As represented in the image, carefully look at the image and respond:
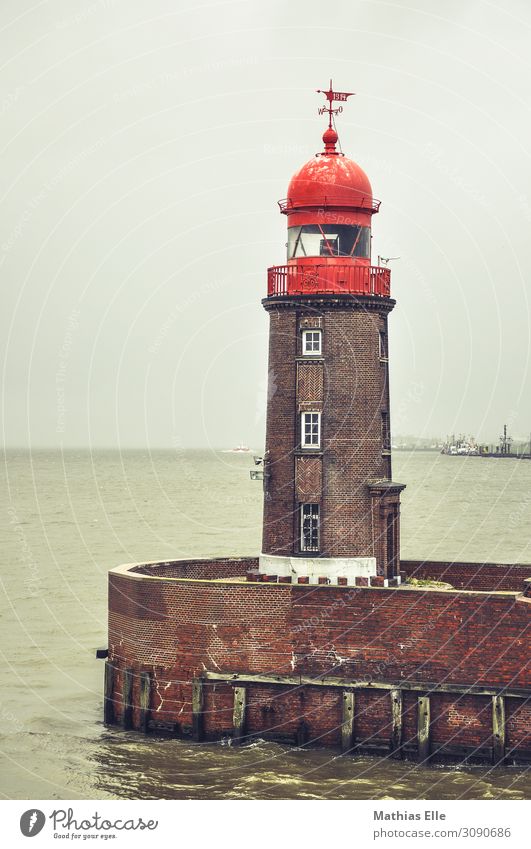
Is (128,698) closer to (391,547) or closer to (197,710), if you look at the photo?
(197,710)

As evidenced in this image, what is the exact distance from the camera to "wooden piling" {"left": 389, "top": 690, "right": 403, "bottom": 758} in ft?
106

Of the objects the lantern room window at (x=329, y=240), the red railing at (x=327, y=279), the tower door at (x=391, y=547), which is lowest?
the tower door at (x=391, y=547)

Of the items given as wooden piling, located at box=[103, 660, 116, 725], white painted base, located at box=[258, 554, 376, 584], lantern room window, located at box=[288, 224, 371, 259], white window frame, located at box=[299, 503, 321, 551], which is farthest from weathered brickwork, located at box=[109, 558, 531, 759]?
lantern room window, located at box=[288, 224, 371, 259]

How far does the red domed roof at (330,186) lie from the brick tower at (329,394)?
0.02 metres

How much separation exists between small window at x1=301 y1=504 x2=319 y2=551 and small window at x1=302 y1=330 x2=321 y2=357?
3612 millimetres

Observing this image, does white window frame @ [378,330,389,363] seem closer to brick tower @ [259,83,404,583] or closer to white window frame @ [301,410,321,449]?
brick tower @ [259,83,404,583]

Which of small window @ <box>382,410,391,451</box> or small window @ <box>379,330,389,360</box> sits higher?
small window @ <box>379,330,389,360</box>

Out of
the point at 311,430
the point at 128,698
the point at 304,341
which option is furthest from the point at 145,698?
the point at 304,341

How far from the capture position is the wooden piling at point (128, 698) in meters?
34.7

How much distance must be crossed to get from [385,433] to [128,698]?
886 centimetres

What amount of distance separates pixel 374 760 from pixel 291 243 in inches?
492

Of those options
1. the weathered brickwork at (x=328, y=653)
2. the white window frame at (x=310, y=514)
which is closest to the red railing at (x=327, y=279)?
the white window frame at (x=310, y=514)

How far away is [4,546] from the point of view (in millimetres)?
79062

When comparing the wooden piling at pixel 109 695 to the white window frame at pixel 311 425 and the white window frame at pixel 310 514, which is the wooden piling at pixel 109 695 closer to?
the white window frame at pixel 310 514
